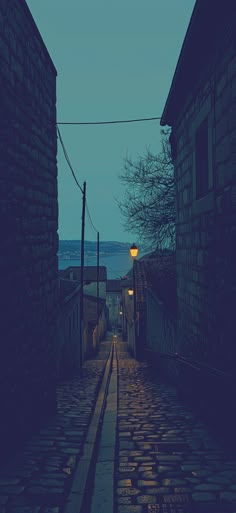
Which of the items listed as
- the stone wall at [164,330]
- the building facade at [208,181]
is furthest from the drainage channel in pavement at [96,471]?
the stone wall at [164,330]

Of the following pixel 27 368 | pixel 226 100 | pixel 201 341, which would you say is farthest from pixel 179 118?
pixel 27 368

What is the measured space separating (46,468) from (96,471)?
50cm

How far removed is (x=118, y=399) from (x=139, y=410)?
1.28m

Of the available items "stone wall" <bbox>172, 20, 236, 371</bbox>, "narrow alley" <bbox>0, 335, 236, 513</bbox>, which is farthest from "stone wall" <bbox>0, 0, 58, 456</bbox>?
"stone wall" <bbox>172, 20, 236, 371</bbox>

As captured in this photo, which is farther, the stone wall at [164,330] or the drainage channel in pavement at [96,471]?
the stone wall at [164,330]

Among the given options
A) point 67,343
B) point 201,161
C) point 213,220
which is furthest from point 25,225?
point 67,343

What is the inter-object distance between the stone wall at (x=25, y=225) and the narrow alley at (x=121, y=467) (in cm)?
48

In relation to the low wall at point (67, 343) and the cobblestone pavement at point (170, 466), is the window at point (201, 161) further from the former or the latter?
the low wall at point (67, 343)

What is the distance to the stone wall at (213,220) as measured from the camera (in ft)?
17.2

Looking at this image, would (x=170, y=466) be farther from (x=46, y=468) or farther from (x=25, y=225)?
(x=25, y=225)

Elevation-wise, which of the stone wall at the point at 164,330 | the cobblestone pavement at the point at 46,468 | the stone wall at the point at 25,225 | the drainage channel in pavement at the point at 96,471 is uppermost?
the stone wall at the point at 25,225

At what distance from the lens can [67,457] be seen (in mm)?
5168

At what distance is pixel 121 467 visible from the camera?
492 cm

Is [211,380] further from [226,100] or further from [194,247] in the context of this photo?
[226,100]
